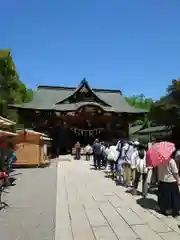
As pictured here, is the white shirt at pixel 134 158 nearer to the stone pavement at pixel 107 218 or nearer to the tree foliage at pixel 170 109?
the stone pavement at pixel 107 218

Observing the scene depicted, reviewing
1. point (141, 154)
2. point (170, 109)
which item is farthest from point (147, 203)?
point (170, 109)

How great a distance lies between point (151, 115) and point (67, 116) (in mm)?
8682

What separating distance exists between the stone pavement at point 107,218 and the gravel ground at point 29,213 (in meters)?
0.22

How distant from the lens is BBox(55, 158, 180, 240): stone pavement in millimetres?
5352

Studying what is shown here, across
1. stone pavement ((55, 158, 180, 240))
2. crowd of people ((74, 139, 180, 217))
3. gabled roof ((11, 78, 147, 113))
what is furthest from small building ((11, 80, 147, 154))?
stone pavement ((55, 158, 180, 240))

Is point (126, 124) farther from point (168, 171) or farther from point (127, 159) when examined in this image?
point (168, 171)

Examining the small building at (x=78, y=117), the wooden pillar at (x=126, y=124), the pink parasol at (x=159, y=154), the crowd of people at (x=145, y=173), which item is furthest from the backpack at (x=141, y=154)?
the wooden pillar at (x=126, y=124)

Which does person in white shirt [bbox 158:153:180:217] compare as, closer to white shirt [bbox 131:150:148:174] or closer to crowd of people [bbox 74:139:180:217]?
crowd of people [bbox 74:139:180:217]

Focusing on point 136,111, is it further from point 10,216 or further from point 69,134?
point 10,216

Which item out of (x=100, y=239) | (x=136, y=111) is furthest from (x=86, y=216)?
(x=136, y=111)

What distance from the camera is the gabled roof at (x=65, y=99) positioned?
29.7 m

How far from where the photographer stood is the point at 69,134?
30281mm

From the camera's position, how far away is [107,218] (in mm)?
6488

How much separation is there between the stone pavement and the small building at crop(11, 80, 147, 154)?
64.3ft
